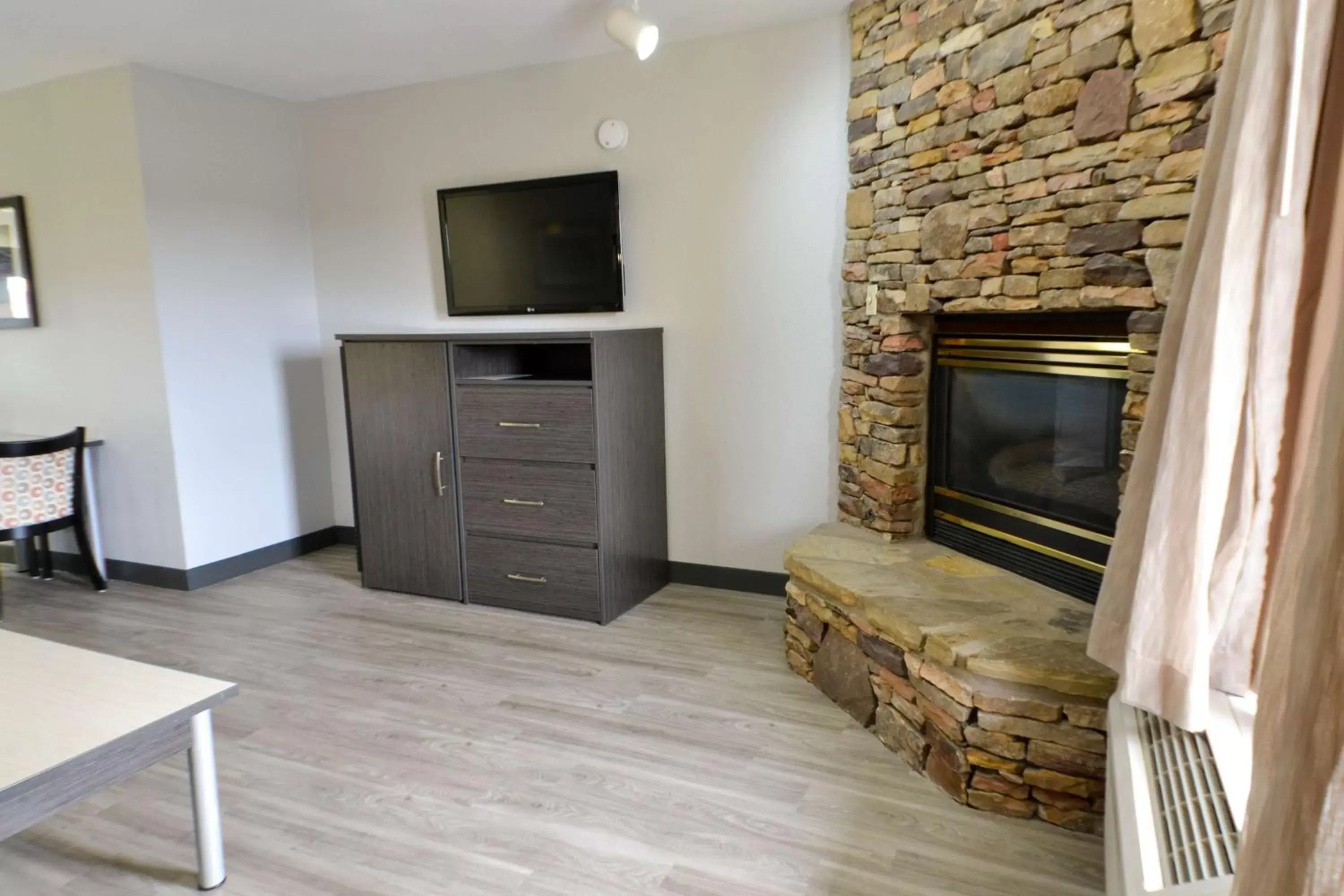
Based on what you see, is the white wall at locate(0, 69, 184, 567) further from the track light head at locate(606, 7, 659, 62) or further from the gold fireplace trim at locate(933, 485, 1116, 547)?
the gold fireplace trim at locate(933, 485, 1116, 547)

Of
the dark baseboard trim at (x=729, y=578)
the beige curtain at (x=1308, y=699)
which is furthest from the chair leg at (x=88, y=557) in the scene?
the beige curtain at (x=1308, y=699)

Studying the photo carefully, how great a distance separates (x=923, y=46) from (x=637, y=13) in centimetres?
104

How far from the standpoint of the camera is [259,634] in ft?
10.3

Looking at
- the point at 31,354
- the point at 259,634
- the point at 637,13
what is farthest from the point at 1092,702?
the point at 31,354

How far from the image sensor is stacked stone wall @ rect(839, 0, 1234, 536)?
Answer: 1.84m

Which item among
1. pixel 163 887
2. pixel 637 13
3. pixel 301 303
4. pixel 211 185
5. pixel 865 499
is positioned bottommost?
pixel 163 887

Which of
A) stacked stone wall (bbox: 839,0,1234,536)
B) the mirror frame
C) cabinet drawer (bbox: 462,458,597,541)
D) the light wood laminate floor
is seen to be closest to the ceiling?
the mirror frame

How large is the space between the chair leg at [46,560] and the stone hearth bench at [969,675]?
12.3 ft

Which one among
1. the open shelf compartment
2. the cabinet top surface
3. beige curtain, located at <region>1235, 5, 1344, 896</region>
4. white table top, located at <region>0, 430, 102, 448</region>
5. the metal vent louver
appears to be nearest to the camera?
beige curtain, located at <region>1235, 5, 1344, 896</region>

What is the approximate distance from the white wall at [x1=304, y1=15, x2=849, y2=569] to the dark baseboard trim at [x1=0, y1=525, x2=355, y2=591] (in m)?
1.51

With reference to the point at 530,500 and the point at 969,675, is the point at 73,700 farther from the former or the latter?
the point at 969,675

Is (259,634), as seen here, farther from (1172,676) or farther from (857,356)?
(1172,676)

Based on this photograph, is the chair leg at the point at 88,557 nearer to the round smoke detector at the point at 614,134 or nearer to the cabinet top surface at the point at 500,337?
the cabinet top surface at the point at 500,337

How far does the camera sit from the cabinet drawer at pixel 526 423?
10.1ft
